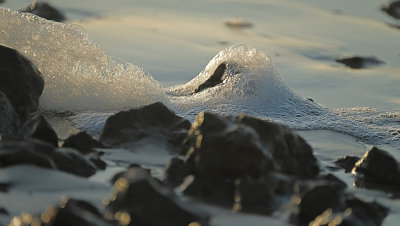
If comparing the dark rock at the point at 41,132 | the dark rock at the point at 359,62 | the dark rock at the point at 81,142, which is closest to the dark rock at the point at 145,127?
the dark rock at the point at 81,142

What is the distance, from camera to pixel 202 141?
2.82 m

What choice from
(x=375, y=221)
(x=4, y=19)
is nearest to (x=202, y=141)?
(x=375, y=221)

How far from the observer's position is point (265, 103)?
4.64 meters

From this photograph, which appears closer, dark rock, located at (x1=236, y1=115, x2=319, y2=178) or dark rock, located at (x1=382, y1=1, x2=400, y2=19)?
dark rock, located at (x1=236, y1=115, x2=319, y2=178)

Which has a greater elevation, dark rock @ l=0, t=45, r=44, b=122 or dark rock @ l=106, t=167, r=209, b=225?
dark rock @ l=106, t=167, r=209, b=225

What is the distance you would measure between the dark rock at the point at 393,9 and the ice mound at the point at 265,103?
2638 millimetres

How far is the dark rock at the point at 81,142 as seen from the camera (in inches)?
127

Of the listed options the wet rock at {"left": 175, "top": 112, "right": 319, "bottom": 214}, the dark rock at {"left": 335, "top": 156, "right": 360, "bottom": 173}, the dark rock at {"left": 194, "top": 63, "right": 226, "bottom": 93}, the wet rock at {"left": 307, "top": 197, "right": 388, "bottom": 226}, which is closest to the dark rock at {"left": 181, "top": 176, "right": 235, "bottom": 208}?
the wet rock at {"left": 175, "top": 112, "right": 319, "bottom": 214}

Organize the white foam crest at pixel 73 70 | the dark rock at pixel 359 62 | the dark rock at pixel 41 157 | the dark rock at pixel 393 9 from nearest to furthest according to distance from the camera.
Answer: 1. the dark rock at pixel 41 157
2. the white foam crest at pixel 73 70
3. the dark rock at pixel 359 62
4. the dark rock at pixel 393 9

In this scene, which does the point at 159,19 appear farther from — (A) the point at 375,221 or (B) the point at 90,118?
(A) the point at 375,221

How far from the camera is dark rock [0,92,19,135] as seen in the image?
128 inches

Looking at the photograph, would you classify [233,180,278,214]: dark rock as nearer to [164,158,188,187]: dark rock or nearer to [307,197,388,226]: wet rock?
[307,197,388,226]: wet rock

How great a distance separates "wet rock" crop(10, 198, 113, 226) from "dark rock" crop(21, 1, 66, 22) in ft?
14.4

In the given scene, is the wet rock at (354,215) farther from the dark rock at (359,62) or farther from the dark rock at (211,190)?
the dark rock at (359,62)
